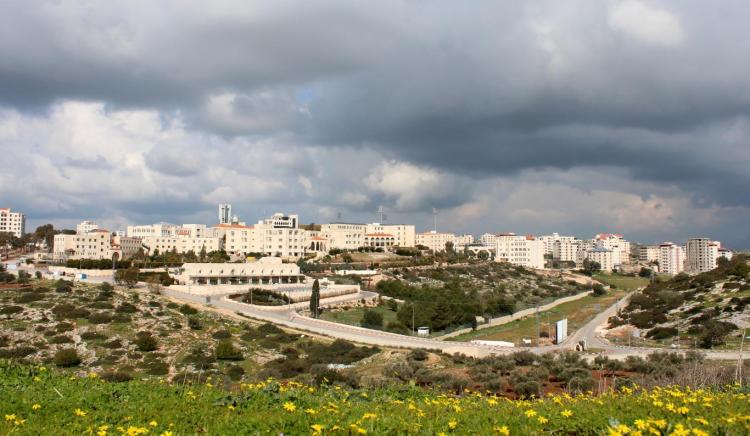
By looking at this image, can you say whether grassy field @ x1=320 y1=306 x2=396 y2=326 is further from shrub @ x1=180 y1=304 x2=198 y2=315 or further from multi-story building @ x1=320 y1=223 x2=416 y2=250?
multi-story building @ x1=320 y1=223 x2=416 y2=250

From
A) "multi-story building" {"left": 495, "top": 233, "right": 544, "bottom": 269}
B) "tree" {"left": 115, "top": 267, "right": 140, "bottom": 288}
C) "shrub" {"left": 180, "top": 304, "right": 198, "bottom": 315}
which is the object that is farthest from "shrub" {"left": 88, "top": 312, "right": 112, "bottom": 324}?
"multi-story building" {"left": 495, "top": 233, "right": 544, "bottom": 269}

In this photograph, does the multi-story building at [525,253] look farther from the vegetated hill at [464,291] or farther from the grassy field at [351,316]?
the grassy field at [351,316]

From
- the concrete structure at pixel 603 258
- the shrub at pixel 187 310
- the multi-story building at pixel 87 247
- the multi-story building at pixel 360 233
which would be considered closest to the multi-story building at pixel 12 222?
the multi-story building at pixel 87 247

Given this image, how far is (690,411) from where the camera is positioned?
643 centimetres

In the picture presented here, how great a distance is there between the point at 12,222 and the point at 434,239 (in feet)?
466

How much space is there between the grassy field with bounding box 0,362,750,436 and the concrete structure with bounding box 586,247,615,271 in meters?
199

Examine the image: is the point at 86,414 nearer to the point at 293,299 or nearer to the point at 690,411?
the point at 690,411

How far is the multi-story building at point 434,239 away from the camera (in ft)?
623

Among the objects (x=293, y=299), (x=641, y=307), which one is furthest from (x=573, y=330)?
(x=293, y=299)

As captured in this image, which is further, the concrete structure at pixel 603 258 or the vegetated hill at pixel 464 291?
the concrete structure at pixel 603 258

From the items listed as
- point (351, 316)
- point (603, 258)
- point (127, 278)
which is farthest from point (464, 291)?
point (603, 258)

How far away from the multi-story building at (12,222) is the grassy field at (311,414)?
204213 mm

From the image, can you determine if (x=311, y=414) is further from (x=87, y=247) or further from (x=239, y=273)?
(x=87, y=247)

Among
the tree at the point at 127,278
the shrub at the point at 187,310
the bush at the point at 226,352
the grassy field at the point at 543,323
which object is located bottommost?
the grassy field at the point at 543,323
